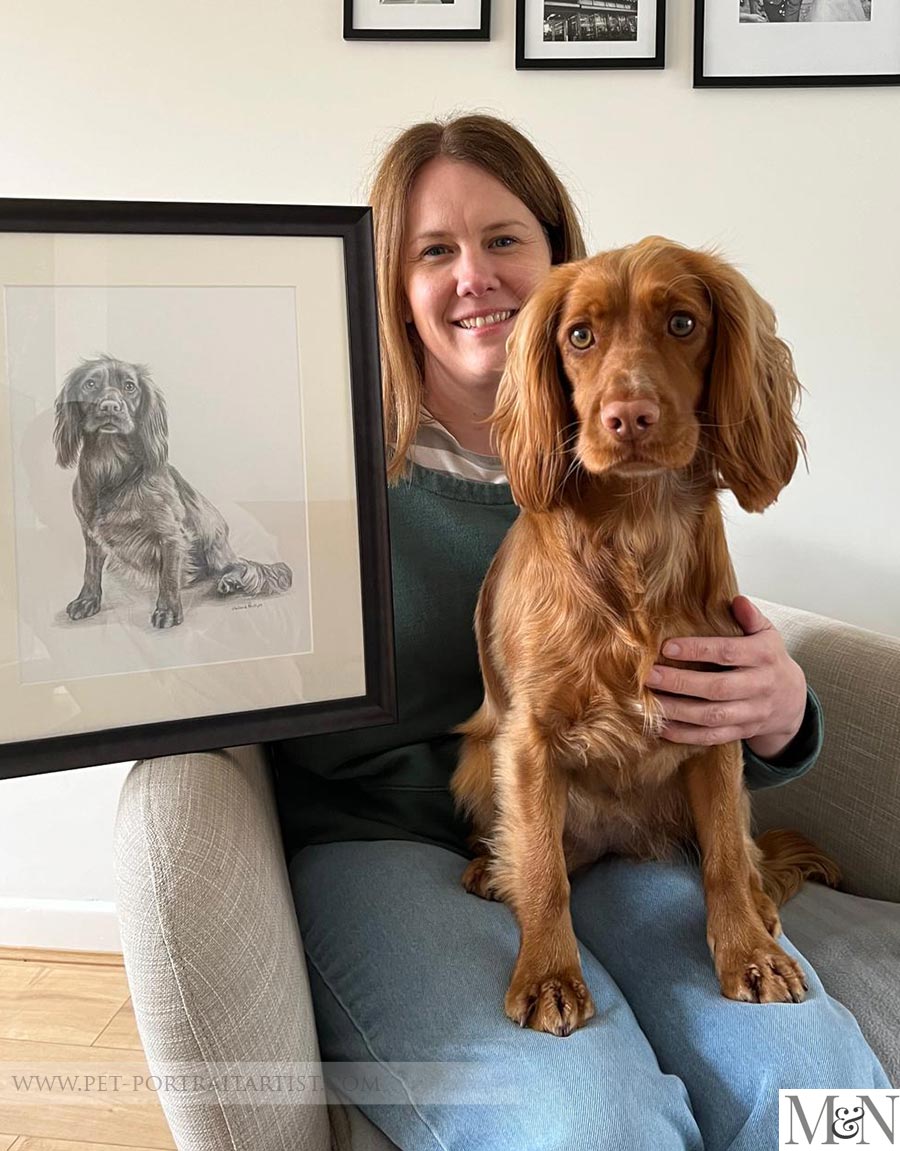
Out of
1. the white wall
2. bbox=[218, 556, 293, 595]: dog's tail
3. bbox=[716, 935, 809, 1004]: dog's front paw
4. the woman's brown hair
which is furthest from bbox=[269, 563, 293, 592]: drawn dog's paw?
the white wall

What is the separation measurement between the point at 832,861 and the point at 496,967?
668mm

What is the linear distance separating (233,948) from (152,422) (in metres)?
0.55

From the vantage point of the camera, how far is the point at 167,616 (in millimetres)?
1126

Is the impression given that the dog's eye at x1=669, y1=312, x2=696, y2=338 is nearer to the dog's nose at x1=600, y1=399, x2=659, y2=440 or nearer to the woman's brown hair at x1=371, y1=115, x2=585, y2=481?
the dog's nose at x1=600, y1=399, x2=659, y2=440

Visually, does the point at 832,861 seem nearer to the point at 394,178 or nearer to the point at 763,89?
the point at 394,178

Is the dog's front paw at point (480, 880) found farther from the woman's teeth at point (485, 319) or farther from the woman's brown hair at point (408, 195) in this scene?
the woman's teeth at point (485, 319)

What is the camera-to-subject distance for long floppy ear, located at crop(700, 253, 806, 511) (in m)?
1.12

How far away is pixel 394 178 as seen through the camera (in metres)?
1.55

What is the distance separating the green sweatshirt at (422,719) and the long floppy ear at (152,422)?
43 centimetres

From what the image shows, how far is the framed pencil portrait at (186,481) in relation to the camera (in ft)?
3.50

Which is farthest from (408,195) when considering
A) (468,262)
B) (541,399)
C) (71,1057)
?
(71,1057)

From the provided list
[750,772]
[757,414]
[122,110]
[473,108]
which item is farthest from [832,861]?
[122,110]

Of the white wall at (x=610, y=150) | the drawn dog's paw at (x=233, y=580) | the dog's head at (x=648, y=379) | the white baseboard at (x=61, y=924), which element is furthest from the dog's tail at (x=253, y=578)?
the white baseboard at (x=61, y=924)

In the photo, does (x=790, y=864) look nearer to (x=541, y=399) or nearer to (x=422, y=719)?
(x=422, y=719)
